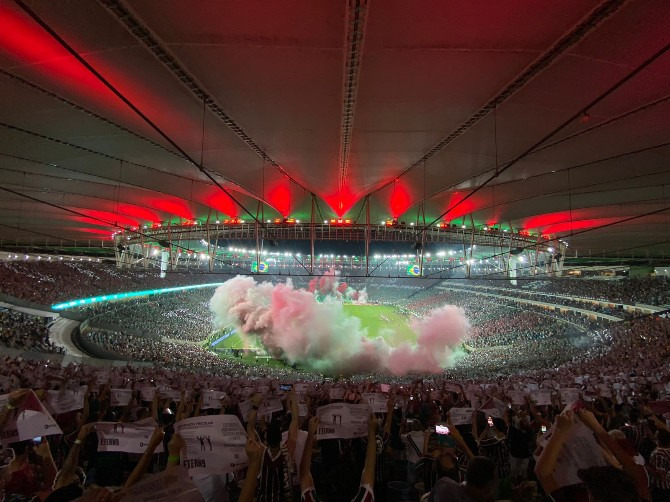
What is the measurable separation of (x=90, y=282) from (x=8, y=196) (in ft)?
→ 55.8

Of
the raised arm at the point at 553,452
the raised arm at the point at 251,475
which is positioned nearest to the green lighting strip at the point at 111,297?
the raised arm at the point at 251,475

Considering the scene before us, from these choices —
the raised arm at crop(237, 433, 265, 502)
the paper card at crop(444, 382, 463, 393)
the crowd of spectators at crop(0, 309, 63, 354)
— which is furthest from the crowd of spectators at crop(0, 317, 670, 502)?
the crowd of spectators at crop(0, 309, 63, 354)

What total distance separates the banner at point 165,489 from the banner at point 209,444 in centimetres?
115

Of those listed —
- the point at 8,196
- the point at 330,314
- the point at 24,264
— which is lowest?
the point at 330,314

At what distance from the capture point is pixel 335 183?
15422 mm

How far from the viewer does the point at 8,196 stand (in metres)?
18.3

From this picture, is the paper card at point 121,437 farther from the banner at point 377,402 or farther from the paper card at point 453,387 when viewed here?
the paper card at point 453,387

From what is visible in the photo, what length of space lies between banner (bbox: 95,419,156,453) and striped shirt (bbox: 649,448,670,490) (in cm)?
437

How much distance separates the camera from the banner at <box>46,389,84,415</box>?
545 cm

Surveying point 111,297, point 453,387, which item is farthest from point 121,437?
point 111,297

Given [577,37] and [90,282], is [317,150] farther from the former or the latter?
[90,282]

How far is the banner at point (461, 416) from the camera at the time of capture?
18.1ft

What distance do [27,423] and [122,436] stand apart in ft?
2.82

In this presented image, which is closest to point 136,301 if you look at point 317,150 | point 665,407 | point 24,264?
point 24,264
